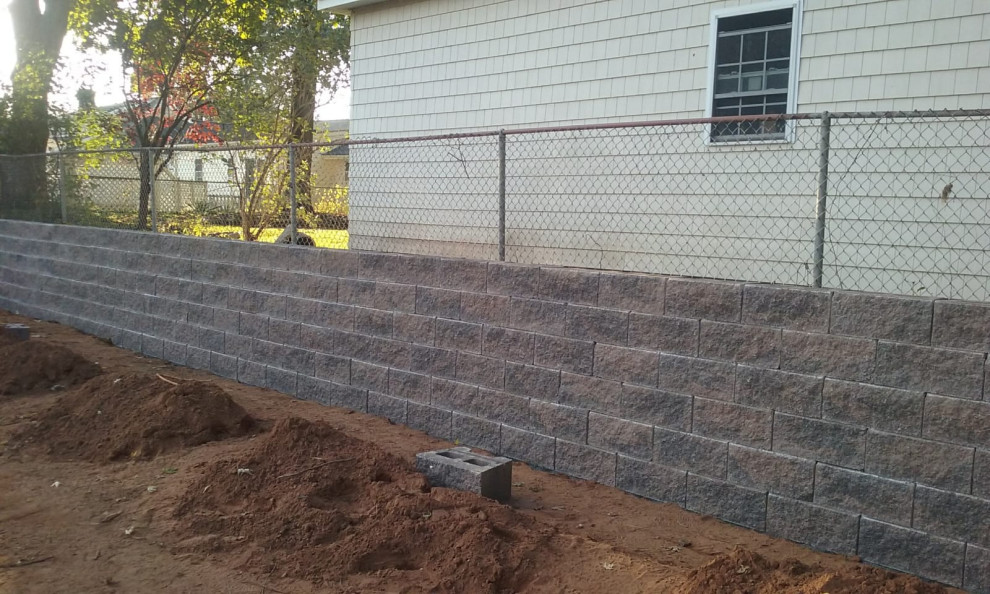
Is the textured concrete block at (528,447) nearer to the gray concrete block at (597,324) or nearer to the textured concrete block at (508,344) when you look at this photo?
the textured concrete block at (508,344)

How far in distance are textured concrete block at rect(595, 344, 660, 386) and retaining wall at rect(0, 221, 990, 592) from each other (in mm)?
11

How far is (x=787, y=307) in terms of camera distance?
12.4 feet

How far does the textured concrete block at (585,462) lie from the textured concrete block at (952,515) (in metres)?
1.61

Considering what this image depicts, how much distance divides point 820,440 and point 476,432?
7.48 ft

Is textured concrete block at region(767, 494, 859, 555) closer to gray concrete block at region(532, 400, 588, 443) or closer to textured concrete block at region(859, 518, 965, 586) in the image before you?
textured concrete block at region(859, 518, 965, 586)

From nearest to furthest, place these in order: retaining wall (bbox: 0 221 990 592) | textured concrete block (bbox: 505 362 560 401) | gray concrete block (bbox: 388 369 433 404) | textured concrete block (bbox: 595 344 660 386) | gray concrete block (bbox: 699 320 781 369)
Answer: retaining wall (bbox: 0 221 990 592)
gray concrete block (bbox: 699 320 781 369)
textured concrete block (bbox: 595 344 660 386)
textured concrete block (bbox: 505 362 560 401)
gray concrete block (bbox: 388 369 433 404)

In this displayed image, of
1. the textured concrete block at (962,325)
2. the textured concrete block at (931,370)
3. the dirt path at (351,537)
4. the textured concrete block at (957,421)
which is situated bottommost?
the dirt path at (351,537)

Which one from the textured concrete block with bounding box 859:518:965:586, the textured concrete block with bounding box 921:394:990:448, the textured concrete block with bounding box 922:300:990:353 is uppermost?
the textured concrete block with bounding box 922:300:990:353

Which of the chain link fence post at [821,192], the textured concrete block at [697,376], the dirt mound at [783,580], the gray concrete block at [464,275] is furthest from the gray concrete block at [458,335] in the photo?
the dirt mound at [783,580]

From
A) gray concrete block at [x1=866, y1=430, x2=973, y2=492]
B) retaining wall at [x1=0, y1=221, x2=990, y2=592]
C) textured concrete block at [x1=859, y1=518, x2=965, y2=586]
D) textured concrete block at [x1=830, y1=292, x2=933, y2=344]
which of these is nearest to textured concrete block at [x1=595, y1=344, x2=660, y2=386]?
retaining wall at [x1=0, y1=221, x2=990, y2=592]

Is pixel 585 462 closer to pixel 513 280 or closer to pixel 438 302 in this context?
pixel 513 280

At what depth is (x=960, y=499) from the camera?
3.28 metres

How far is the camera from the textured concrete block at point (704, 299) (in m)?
3.95

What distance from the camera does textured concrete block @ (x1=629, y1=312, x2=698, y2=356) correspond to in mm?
4117
